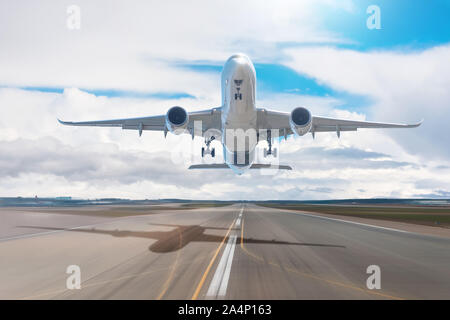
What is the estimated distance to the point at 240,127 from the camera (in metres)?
24.0

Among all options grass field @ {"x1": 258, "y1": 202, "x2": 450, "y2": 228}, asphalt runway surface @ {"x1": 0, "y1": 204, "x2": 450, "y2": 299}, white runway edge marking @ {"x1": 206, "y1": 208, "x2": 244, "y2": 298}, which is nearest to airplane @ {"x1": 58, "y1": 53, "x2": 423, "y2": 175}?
asphalt runway surface @ {"x1": 0, "y1": 204, "x2": 450, "y2": 299}

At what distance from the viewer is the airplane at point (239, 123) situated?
2030cm

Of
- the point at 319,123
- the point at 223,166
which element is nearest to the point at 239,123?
the point at 319,123

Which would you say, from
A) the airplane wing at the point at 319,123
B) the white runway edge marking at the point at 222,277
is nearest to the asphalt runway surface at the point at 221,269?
the white runway edge marking at the point at 222,277

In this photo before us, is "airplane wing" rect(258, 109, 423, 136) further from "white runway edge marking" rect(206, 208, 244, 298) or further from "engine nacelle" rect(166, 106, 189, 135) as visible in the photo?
"white runway edge marking" rect(206, 208, 244, 298)

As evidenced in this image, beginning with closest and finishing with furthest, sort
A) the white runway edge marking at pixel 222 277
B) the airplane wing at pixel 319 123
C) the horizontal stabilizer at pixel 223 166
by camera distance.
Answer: the white runway edge marking at pixel 222 277, the airplane wing at pixel 319 123, the horizontal stabilizer at pixel 223 166

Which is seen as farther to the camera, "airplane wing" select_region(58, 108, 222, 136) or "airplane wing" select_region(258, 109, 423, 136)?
"airplane wing" select_region(58, 108, 222, 136)

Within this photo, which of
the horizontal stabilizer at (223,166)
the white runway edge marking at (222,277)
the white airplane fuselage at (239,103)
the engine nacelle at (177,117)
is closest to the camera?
the white runway edge marking at (222,277)

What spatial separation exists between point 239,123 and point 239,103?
271 centimetres

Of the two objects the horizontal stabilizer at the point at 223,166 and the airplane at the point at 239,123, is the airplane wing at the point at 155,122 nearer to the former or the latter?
the airplane at the point at 239,123

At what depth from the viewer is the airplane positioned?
20297mm

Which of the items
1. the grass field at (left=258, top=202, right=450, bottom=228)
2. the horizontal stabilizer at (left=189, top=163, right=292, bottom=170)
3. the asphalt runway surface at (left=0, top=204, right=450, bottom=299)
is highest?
the horizontal stabilizer at (left=189, top=163, right=292, bottom=170)
